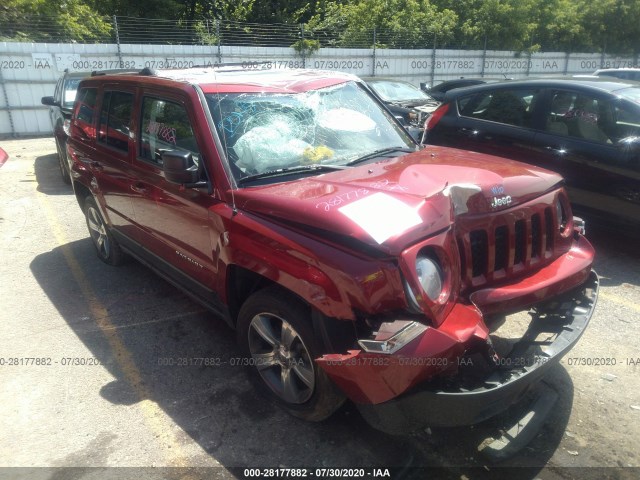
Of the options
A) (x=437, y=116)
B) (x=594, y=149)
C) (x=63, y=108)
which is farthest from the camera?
(x=63, y=108)

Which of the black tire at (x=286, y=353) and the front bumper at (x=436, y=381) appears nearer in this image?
the front bumper at (x=436, y=381)

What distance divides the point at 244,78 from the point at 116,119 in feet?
4.60

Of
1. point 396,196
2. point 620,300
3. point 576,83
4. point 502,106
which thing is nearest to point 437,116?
point 502,106

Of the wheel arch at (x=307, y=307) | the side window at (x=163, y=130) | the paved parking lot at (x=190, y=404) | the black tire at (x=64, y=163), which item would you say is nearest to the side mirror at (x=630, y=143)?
the paved parking lot at (x=190, y=404)

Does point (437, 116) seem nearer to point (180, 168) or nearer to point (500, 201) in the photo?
point (500, 201)

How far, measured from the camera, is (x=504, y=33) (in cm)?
2369

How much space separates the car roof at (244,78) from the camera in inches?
141

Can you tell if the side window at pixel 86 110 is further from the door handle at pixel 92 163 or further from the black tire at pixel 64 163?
the black tire at pixel 64 163

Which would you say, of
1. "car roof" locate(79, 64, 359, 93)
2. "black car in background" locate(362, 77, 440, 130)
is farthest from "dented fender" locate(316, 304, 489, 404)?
"black car in background" locate(362, 77, 440, 130)

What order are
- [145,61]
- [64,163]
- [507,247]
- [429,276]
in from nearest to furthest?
[429,276], [507,247], [64,163], [145,61]

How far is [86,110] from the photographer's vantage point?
5.17m

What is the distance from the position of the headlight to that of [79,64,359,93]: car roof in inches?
70.0

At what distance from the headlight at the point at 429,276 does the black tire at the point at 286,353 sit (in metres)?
0.65

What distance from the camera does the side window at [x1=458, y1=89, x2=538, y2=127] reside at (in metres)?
6.01
